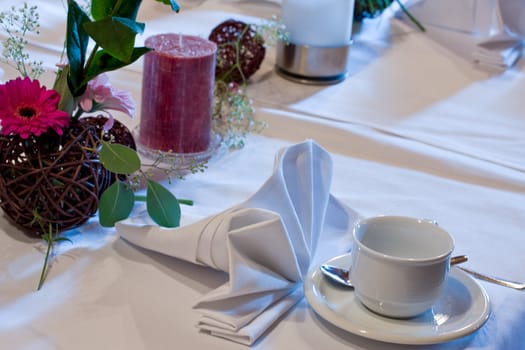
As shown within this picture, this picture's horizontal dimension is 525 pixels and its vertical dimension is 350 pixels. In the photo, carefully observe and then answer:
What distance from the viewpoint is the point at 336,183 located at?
944mm

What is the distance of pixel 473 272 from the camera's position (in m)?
0.74

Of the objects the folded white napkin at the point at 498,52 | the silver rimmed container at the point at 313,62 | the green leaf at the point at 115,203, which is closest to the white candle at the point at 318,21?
the silver rimmed container at the point at 313,62

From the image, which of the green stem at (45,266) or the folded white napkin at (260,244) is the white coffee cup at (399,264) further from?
the green stem at (45,266)

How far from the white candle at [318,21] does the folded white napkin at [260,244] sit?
49 cm

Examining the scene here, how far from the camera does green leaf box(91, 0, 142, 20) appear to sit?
71 centimetres

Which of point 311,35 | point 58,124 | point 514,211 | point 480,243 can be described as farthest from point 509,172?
point 58,124

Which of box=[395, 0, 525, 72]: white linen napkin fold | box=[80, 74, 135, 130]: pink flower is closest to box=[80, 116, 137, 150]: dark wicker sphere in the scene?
box=[80, 74, 135, 130]: pink flower

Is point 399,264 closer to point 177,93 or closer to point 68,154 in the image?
point 68,154

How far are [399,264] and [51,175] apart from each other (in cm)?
32

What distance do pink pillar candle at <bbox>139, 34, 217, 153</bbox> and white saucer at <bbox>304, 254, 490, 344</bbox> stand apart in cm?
33

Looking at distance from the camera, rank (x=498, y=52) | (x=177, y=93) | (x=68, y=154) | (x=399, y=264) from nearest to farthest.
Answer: (x=399, y=264) < (x=68, y=154) < (x=177, y=93) < (x=498, y=52)

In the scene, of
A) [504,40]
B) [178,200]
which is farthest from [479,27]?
[178,200]

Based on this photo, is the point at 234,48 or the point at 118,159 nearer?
the point at 118,159

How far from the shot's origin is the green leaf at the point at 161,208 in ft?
2.42
